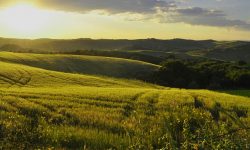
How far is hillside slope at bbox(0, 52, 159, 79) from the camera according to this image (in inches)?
3932

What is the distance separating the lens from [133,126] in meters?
21.2

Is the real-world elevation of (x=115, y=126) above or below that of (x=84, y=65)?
above

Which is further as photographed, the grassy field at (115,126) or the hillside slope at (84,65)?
the hillside slope at (84,65)

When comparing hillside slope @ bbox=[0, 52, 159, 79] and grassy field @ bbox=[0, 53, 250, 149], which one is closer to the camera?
grassy field @ bbox=[0, 53, 250, 149]

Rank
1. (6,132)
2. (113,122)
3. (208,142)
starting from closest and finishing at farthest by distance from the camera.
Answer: (208,142) < (6,132) < (113,122)

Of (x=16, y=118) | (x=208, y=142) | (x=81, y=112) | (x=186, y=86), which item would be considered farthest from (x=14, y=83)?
(x=186, y=86)

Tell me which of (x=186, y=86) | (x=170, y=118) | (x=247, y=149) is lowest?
(x=186, y=86)

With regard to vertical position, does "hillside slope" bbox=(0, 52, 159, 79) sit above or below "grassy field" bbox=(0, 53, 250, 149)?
below

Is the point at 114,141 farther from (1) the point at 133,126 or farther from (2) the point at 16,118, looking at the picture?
(2) the point at 16,118

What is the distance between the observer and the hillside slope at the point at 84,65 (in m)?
99.9

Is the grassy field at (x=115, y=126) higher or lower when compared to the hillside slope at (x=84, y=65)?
higher

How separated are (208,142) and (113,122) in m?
12.5

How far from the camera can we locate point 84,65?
10812 centimetres

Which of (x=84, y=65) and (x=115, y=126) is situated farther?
(x=84, y=65)
